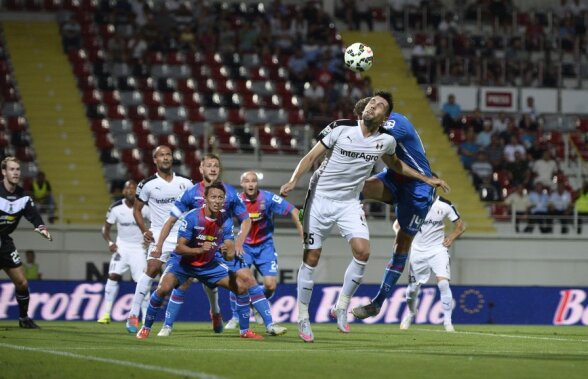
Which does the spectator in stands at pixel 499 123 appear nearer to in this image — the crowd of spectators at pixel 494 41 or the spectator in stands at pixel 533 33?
the crowd of spectators at pixel 494 41

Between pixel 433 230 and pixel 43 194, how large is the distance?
10.1 meters

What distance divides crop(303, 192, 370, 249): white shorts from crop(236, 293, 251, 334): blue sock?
136 centimetres

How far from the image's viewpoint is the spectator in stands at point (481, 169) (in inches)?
1219

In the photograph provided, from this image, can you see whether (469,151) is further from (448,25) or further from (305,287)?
(305,287)

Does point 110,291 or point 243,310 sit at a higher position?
point 243,310

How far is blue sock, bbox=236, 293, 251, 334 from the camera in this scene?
14.7m

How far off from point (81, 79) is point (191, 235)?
18965 millimetres

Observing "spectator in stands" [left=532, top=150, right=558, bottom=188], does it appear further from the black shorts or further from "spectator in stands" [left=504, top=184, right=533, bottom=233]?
the black shorts

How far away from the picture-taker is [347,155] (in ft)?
44.5

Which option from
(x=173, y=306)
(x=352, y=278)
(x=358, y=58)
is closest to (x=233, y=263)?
(x=173, y=306)

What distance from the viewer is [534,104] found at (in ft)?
114

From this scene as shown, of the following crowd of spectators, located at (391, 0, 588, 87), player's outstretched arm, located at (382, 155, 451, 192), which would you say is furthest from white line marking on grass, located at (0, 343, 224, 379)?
crowd of spectators, located at (391, 0, 588, 87)

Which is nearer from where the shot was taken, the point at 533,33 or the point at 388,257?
the point at 388,257

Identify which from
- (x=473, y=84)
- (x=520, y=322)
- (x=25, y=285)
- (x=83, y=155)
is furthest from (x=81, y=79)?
(x=25, y=285)
